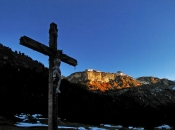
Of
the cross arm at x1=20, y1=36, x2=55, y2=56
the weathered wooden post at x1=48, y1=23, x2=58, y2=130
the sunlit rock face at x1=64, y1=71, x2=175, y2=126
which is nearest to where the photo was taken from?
the weathered wooden post at x1=48, y1=23, x2=58, y2=130

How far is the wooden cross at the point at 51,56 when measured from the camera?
6.07 metres

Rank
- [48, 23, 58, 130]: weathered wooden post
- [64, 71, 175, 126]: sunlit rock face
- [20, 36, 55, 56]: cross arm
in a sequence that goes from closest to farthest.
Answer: [48, 23, 58, 130]: weathered wooden post, [20, 36, 55, 56]: cross arm, [64, 71, 175, 126]: sunlit rock face

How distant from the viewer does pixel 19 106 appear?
22.9 metres

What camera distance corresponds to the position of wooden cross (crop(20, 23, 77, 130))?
6.07m

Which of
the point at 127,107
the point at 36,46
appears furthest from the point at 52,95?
the point at 127,107

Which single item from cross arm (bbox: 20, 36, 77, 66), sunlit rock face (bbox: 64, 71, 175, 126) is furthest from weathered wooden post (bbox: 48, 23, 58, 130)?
sunlit rock face (bbox: 64, 71, 175, 126)

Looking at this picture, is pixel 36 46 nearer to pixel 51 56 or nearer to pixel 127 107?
pixel 51 56

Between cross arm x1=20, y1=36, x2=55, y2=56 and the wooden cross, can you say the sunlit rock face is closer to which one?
the wooden cross

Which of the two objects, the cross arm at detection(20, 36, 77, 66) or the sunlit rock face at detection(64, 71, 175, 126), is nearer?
the cross arm at detection(20, 36, 77, 66)

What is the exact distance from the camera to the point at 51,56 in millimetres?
6801

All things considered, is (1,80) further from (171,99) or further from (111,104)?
(171,99)

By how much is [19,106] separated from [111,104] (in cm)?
1194

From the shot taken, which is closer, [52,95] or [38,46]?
[52,95]

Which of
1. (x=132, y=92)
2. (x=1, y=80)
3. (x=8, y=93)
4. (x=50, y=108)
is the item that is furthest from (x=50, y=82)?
(x=132, y=92)
